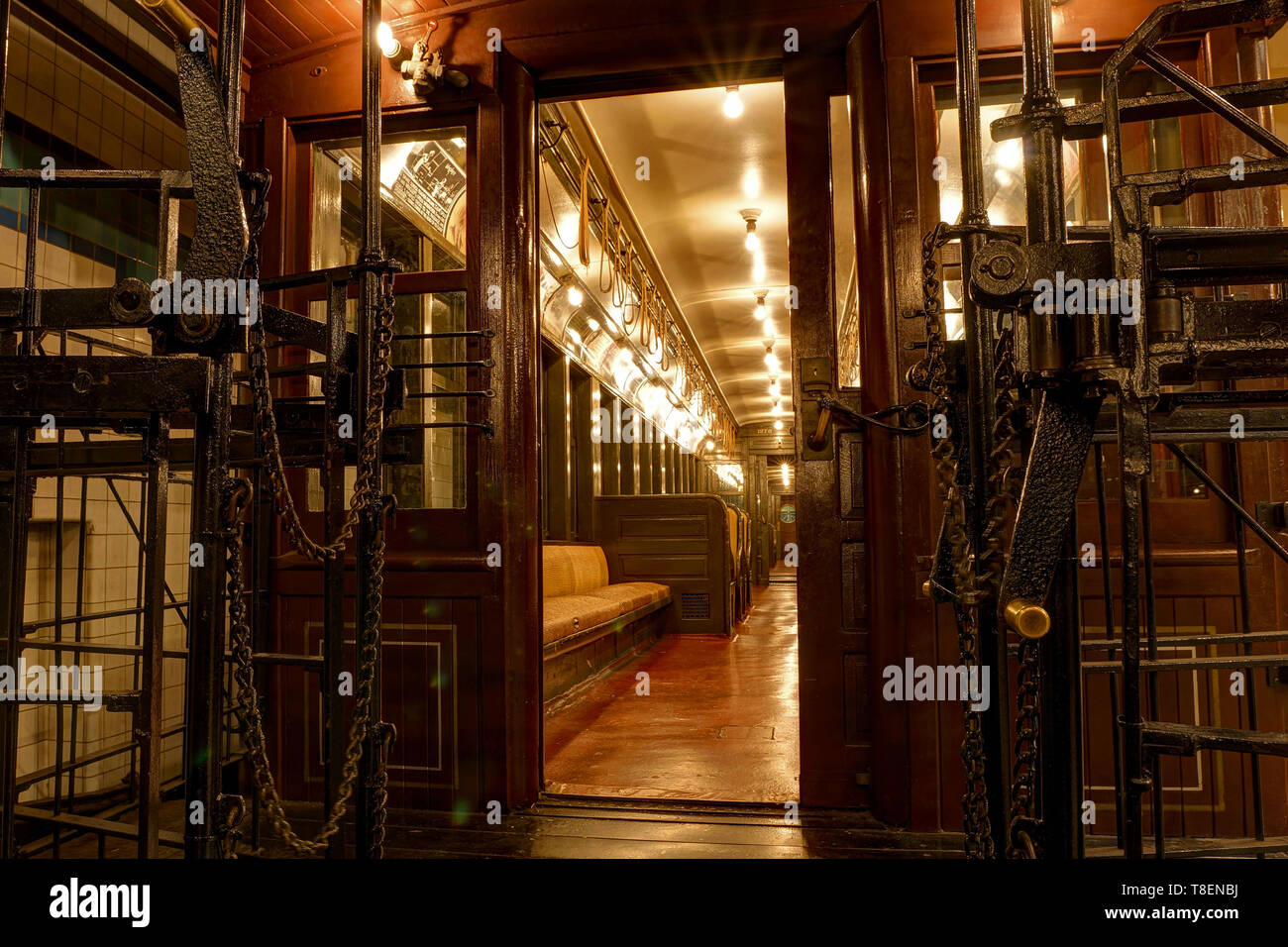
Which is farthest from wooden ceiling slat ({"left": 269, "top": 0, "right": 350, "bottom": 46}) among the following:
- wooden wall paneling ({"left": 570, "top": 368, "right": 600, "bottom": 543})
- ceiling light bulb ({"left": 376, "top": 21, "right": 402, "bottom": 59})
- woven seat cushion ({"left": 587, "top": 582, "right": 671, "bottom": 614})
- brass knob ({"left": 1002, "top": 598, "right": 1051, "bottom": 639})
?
wooden wall paneling ({"left": 570, "top": 368, "right": 600, "bottom": 543})

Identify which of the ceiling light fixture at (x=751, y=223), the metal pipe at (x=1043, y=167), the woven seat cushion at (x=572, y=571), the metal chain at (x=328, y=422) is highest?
the ceiling light fixture at (x=751, y=223)

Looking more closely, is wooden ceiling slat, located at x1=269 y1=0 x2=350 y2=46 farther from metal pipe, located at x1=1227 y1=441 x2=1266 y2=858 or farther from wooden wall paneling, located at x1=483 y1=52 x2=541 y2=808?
metal pipe, located at x1=1227 y1=441 x2=1266 y2=858

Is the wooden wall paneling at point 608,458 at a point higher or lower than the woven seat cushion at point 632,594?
higher

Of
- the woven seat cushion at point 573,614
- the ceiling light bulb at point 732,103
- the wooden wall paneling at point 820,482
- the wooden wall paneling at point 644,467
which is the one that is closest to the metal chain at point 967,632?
the wooden wall paneling at point 820,482

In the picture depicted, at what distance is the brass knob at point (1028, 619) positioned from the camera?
3.43 feet

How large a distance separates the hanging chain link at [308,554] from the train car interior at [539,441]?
1 centimetres

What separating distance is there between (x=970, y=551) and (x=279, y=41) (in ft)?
10.1

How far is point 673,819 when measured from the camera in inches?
100

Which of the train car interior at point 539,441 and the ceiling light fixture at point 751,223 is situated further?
the ceiling light fixture at point 751,223

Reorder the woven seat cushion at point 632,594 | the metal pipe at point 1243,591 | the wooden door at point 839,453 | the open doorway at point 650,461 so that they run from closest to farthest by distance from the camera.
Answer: the metal pipe at point 1243,591 < the wooden door at point 839,453 < the open doorway at point 650,461 < the woven seat cushion at point 632,594

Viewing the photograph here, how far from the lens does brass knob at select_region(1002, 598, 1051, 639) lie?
3.43 ft

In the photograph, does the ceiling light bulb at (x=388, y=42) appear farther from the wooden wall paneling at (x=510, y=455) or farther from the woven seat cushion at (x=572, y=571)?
the woven seat cushion at (x=572, y=571)

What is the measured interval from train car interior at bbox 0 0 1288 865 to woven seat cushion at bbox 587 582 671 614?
1.14m
